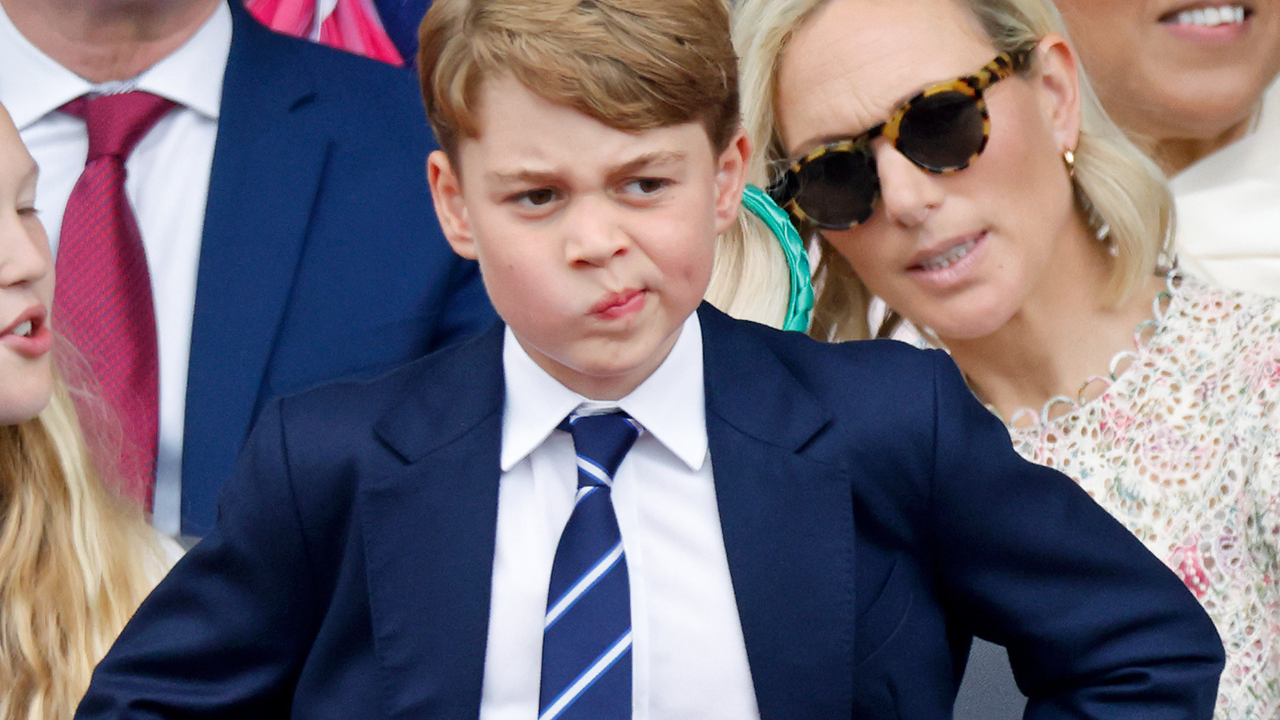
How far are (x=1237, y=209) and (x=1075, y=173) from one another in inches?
9.4

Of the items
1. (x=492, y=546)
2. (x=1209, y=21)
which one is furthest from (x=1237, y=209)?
(x=492, y=546)

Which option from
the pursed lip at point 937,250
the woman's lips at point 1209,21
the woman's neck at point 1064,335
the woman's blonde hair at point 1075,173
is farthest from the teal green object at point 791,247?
the woman's lips at point 1209,21

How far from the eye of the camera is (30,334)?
4.47 feet

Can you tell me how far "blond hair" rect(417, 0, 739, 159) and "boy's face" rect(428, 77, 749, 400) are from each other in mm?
12

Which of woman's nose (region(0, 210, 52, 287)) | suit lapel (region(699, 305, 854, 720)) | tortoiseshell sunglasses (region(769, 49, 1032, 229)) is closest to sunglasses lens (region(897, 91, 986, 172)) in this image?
tortoiseshell sunglasses (region(769, 49, 1032, 229))

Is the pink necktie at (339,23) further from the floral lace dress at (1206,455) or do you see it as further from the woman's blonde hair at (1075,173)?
the floral lace dress at (1206,455)

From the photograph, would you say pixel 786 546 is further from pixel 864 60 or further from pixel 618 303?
pixel 864 60

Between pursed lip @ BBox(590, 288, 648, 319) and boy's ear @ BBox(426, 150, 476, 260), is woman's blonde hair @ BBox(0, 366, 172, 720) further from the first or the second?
pursed lip @ BBox(590, 288, 648, 319)

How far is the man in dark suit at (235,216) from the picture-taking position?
148 cm

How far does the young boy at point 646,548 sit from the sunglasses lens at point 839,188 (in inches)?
15.0

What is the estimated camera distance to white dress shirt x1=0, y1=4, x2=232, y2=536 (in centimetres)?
150

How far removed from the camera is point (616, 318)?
3.46 feet

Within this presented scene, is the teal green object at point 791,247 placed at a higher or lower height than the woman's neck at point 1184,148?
lower

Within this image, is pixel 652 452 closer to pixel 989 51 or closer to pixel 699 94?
pixel 699 94
